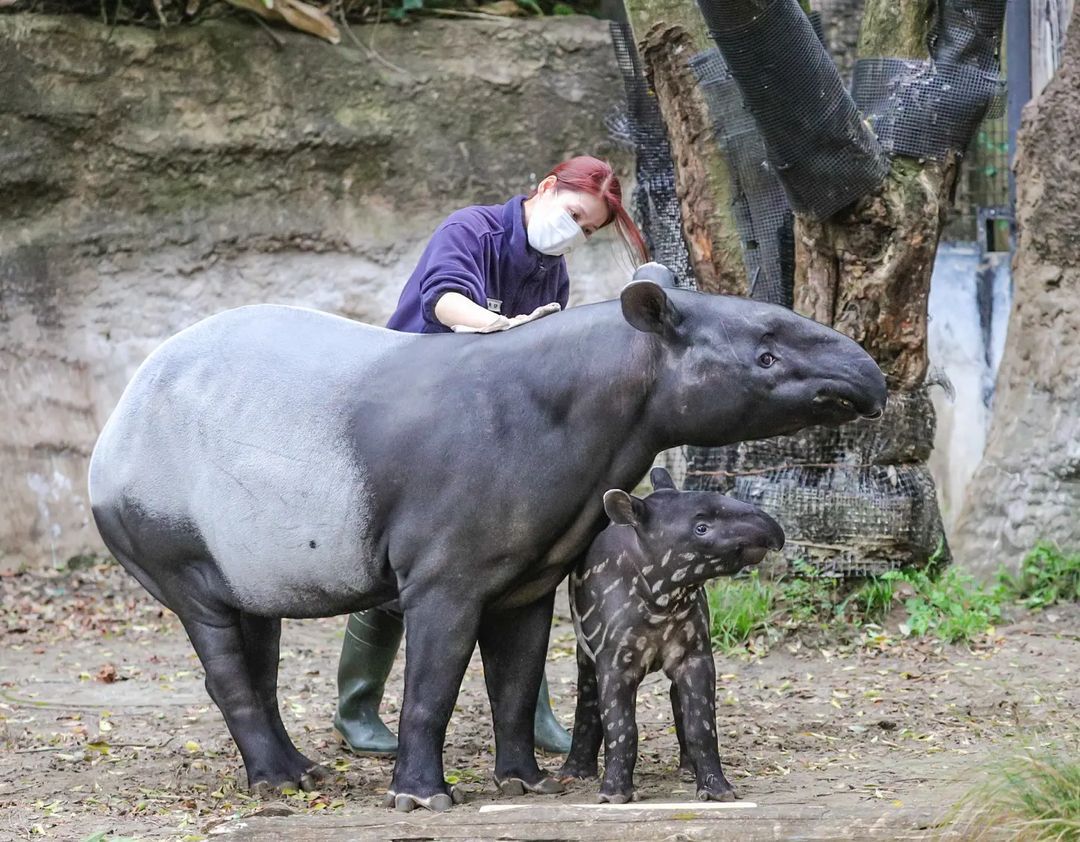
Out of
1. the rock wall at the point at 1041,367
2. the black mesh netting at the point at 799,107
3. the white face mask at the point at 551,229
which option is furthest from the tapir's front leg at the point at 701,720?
the rock wall at the point at 1041,367

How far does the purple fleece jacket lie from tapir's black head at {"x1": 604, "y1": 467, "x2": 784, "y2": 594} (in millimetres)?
858

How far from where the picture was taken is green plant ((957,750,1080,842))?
3.33 m

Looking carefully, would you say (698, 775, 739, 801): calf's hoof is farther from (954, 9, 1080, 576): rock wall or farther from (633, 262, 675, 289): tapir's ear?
(954, 9, 1080, 576): rock wall

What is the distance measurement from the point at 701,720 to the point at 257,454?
1.41m

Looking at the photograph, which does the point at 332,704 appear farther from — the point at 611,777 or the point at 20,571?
the point at 20,571

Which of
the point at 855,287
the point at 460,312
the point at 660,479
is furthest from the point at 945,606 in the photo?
the point at 460,312

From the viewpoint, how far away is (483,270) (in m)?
4.64

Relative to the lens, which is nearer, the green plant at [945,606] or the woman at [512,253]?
the woman at [512,253]

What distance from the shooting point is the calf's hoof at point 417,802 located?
4043 mm

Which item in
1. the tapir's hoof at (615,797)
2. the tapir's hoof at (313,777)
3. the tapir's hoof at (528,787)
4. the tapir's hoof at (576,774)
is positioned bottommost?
the tapir's hoof at (313,777)

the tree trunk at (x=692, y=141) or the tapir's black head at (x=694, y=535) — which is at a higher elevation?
the tree trunk at (x=692, y=141)

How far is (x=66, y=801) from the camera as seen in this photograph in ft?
14.8

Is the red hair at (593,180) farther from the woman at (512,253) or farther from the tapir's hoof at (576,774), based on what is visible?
the tapir's hoof at (576,774)

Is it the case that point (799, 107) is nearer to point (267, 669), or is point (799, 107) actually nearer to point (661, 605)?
point (661, 605)
